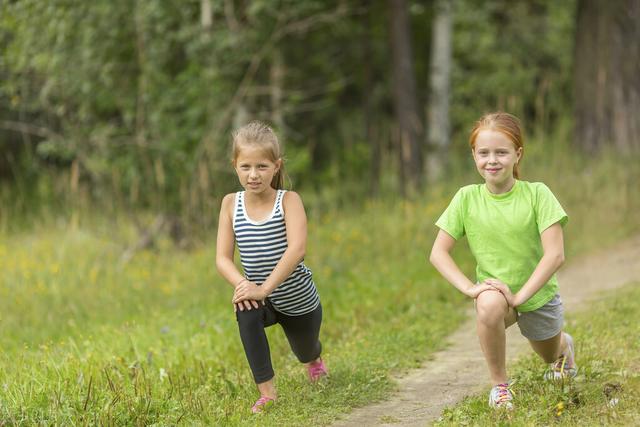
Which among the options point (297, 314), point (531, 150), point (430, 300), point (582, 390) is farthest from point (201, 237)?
point (582, 390)

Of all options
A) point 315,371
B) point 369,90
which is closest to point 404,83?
point 369,90

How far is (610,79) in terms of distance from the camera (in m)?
13.0

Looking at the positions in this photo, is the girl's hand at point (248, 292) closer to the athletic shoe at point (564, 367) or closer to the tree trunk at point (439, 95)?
the athletic shoe at point (564, 367)

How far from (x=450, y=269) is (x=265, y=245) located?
3.37 ft

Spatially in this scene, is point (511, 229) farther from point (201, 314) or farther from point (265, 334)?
point (201, 314)

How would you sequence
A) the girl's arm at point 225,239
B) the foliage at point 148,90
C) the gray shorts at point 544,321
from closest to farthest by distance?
the gray shorts at point 544,321
the girl's arm at point 225,239
the foliage at point 148,90

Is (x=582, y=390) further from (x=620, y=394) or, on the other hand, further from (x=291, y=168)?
(x=291, y=168)

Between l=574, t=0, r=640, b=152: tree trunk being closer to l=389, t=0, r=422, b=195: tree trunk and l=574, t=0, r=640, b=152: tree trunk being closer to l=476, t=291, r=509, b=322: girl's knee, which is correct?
l=389, t=0, r=422, b=195: tree trunk

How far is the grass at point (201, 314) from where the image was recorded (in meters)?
4.91

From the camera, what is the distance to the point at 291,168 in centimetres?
1527

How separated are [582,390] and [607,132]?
8846mm

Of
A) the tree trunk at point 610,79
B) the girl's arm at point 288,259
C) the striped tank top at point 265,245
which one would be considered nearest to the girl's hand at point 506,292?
the girl's arm at point 288,259

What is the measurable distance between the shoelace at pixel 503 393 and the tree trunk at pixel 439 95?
37.5 feet

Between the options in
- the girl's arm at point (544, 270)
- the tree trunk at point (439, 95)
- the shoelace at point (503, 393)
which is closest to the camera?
the girl's arm at point (544, 270)
